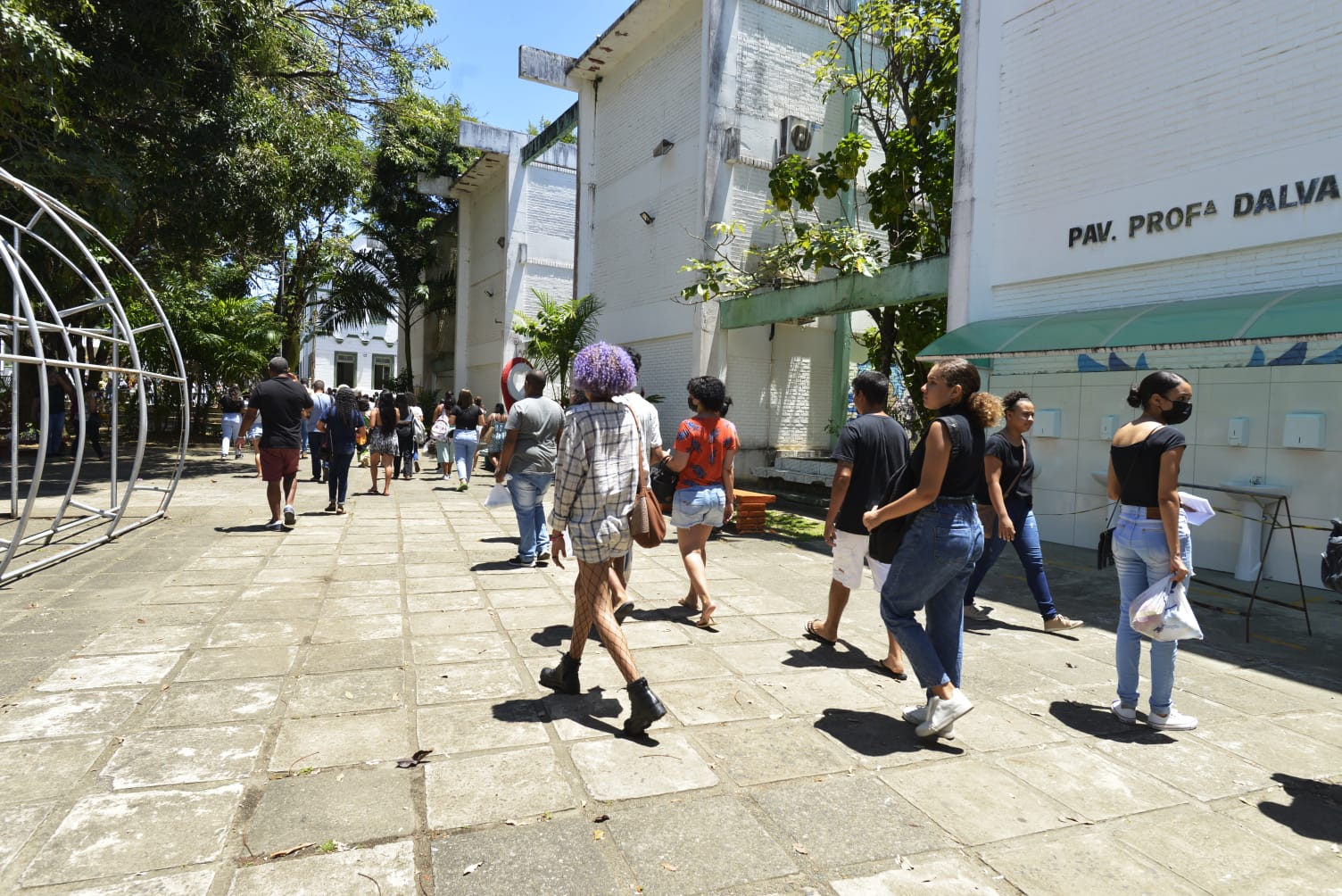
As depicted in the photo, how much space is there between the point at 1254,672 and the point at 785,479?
8645 mm

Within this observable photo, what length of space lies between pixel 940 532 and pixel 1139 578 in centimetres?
124

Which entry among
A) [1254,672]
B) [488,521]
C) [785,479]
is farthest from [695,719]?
[785,479]

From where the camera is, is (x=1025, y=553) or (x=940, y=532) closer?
(x=940, y=532)

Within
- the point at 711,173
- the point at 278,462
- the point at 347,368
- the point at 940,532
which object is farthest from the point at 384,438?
the point at 347,368

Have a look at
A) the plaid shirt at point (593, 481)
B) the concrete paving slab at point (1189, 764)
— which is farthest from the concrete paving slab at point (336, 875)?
the concrete paving slab at point (1189, 764)

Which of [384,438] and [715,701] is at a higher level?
[384,438]

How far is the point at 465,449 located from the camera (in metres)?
13.0

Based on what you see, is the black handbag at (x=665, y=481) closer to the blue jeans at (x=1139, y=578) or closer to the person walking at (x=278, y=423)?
the blue jeans at (x=1139, y=578)

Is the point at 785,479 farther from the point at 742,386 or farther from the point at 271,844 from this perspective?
the point at 271,844

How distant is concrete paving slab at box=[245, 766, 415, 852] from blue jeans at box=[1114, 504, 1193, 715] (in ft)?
11.1

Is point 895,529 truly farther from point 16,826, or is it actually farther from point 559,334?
point 559,334

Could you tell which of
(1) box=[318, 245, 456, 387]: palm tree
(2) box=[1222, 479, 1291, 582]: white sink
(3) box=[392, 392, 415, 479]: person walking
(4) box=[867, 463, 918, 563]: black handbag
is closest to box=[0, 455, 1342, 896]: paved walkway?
(4) box=[867, 463, 918, 563]: black handbag

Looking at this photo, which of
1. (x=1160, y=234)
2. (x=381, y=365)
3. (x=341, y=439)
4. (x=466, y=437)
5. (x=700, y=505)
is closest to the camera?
(x=700, y=505)

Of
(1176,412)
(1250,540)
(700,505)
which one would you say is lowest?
(1250,540)
